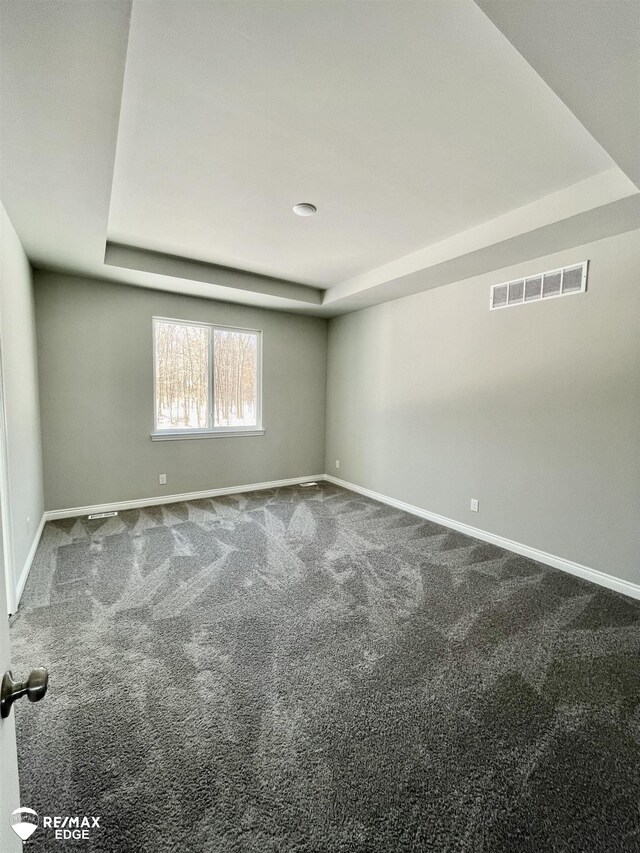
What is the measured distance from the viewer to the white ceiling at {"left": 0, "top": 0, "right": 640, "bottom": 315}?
1.35 metres

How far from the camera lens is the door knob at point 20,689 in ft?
2.02

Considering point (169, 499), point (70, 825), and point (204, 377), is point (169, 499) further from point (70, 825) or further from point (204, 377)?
point (70, 825)

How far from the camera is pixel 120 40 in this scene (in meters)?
1.28

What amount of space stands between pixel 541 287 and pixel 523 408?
1.01m

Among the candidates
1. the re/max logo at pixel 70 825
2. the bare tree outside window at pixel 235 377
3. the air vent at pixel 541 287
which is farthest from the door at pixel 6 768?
the bare tree outside window at pixel 235 377

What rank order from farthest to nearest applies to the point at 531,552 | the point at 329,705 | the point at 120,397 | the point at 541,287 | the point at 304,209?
the point at 120,397 → the point at 531,552 → the point at 541,287 → the point at 304,209 → the point at 329,705

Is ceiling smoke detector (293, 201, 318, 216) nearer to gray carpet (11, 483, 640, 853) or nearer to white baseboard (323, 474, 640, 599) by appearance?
gray carpet (11, 483, 640, 853)

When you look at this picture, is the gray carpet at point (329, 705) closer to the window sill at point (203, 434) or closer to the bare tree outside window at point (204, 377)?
the window sill at point (203, 434)

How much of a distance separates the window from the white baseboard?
2256mm

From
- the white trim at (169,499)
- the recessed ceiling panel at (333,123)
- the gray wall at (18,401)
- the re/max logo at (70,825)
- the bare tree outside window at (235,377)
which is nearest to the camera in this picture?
the re/max logo at (70,825)

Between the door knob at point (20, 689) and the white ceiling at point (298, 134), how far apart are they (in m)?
1.85

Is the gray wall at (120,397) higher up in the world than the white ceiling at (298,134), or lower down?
lower down

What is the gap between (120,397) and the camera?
4133 mm

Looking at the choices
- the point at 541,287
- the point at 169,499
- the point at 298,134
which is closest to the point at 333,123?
the point at 298,134
